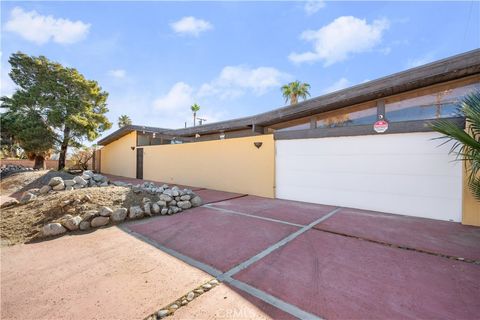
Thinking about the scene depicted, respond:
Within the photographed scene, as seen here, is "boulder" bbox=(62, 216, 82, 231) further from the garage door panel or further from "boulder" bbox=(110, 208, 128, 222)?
the garage door panel

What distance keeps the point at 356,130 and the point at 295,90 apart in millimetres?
15671

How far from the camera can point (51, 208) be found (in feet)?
15.8

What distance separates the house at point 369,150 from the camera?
197 inches

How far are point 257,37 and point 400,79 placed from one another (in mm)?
5215

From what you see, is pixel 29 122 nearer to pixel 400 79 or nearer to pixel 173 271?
pixel 173 271

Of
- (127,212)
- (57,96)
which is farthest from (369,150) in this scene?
(57,96)

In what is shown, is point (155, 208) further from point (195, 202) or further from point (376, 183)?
point (376, 183)

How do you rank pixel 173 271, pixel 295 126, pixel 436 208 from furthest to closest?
1. pixel 295 126
2. pixel 436 208
3. pixel 173 271

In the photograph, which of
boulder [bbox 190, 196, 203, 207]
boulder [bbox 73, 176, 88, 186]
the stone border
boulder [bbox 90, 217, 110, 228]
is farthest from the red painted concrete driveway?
boulder [bbox 73, 176, 88, 186]

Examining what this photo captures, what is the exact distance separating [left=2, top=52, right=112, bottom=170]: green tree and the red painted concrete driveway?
15.7 m

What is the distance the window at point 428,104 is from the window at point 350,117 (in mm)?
401

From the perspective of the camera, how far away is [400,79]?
5.30m

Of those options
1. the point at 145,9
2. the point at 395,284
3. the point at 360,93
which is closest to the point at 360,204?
the point at 360,93

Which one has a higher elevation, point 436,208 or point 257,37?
point 257,37
